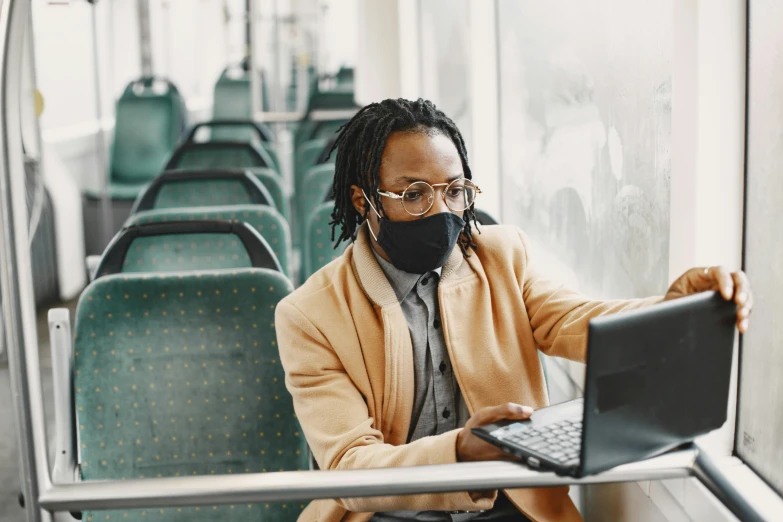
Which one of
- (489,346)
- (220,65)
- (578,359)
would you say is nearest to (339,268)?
(489,346)

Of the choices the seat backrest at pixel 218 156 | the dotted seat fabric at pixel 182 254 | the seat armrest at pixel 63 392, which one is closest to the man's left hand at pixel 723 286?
the seat armrest at pixel 63 392

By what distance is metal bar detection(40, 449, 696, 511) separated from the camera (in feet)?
3.05

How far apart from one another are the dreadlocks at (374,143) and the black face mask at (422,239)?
0.17ft

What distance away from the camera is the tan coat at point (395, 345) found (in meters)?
1.32

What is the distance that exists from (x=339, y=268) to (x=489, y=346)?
271 millimetres

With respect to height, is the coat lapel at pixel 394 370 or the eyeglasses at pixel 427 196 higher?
the eyeglasses at pixel 427 196

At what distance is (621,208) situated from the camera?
1.77 metres

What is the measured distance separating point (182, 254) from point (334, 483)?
1.50 metres

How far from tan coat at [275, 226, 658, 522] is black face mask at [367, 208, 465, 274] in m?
0.06

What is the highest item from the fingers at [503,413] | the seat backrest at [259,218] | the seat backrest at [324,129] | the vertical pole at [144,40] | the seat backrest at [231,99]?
the vertical pole at [144,40]

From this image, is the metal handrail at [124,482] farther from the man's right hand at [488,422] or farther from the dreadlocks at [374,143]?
the dreadlocks at [374,143]

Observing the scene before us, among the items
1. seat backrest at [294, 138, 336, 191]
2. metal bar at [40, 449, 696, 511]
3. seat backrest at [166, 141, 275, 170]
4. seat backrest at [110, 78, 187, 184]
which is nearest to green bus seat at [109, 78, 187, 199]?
seat backrest at [110, 78, 187, 184]

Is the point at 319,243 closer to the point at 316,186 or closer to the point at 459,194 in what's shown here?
the point at 316,186

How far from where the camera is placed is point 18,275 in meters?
1.03
